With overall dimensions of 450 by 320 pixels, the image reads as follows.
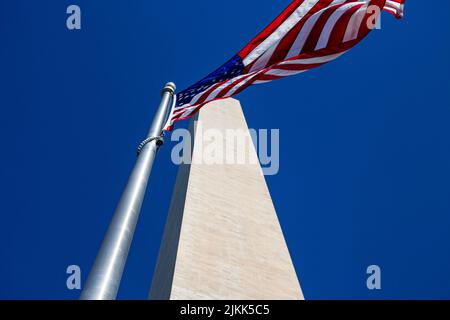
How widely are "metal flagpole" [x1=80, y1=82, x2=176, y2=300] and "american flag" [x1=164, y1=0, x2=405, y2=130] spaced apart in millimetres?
2058

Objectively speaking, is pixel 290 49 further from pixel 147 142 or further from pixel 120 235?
pixel 120 235

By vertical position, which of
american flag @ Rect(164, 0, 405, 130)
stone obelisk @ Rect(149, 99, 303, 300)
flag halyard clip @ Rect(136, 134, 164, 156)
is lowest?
stone obelisk @ Rect(149, 99, 303, 300)

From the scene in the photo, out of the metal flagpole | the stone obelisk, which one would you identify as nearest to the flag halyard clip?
the metal flagpole

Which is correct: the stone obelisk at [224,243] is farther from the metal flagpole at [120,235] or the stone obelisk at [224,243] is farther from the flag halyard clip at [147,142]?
the metal flagpole at [120,235]

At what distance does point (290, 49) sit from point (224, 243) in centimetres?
411

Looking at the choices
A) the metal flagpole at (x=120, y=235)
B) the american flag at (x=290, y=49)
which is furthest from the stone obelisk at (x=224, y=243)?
the metal flagpole at (x=120, y=235)

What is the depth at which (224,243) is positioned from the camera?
9.55 m

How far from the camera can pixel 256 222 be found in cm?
1090

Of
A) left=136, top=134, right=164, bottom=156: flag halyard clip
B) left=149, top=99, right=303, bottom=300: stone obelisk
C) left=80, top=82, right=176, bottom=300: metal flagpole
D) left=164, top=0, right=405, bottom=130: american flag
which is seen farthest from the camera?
left=149, top=99, right=303, bottom=300: stone obelisk

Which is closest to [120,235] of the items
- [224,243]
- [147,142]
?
[147,142]

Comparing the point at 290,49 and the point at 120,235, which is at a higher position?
the point at 290,49

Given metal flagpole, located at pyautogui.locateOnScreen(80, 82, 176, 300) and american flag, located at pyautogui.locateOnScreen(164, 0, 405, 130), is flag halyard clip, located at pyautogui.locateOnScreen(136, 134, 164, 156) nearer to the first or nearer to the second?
metal flagpole, located at pyautogui.locateOnScreen(80, 82, 176, 300)

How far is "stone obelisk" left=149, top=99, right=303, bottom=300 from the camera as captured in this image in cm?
823
